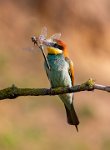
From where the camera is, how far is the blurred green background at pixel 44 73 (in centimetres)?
743

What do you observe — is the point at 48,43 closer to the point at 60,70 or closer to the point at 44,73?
the point at 60,70

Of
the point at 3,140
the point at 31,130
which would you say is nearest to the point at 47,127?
the point at 31,130

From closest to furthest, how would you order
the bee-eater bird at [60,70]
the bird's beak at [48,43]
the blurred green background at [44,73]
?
1. the bird's beak at [48,43]
2. the bee-eater bird at [60,70]
3. the blurred green background at [44,73]

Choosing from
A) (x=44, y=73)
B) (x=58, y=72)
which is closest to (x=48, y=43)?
(x=58, y=72)

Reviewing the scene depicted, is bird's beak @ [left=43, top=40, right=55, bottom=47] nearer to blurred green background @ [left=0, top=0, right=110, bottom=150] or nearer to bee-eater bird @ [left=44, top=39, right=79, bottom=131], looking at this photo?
bee-eater bird @ [left=44, top=39, right=79, bottom=131]

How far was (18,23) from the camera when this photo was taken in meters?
9.14

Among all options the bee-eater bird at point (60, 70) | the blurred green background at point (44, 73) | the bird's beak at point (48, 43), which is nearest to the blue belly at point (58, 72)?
the bee-eater bird at point (60, 70)

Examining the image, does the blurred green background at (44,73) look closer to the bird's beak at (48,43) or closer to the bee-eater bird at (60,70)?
the bee-eater bird at (60,70)

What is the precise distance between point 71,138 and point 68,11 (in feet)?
7.66

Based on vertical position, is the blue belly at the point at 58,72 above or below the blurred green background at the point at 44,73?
above

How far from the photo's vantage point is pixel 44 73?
8.26 meters

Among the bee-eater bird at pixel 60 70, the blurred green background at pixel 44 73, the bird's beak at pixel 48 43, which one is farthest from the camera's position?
the blurred green background at pixel 44 73

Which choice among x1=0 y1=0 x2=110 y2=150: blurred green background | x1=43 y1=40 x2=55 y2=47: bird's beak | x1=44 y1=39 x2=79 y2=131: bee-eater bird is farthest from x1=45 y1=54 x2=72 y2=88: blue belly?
x1=0 y1=0 x2=110 y2=150: blurred green background

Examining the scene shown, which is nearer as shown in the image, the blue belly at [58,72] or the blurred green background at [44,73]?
the blue belly at [58,72]
